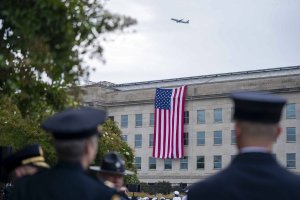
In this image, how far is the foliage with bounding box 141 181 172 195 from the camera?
68312 mm

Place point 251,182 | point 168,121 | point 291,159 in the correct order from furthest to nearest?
1. point 291,159
2. point 168,121
3. point 251,182

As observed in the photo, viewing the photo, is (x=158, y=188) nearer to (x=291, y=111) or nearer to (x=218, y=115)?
(x=218, y=115)

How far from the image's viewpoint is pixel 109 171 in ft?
22.0

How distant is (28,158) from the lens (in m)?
4.85

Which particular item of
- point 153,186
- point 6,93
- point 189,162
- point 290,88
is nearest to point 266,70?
point 290,88

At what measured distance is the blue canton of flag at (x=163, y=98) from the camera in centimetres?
6059

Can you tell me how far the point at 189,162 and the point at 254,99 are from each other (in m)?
68.7

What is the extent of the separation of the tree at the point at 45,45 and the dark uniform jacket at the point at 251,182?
2.96 meters

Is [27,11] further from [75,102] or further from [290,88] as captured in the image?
[290,88]

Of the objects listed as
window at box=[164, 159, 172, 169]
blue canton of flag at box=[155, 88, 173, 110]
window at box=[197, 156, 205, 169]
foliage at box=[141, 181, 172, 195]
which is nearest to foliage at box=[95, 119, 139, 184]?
blue canton of flag at box=[155, 88, 173, 110]

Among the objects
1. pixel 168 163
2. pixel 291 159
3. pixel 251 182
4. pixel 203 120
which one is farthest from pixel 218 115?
pixel 251 182

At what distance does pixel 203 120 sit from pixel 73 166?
223 ft

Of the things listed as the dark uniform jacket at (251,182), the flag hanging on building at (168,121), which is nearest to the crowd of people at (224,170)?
the dark uniform jacket at (251,182)

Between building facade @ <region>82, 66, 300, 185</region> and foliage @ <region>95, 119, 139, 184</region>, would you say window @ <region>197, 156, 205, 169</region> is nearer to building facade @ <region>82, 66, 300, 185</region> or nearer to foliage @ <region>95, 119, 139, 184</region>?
building facade @ <region>82, 66, 300, 185</region>
